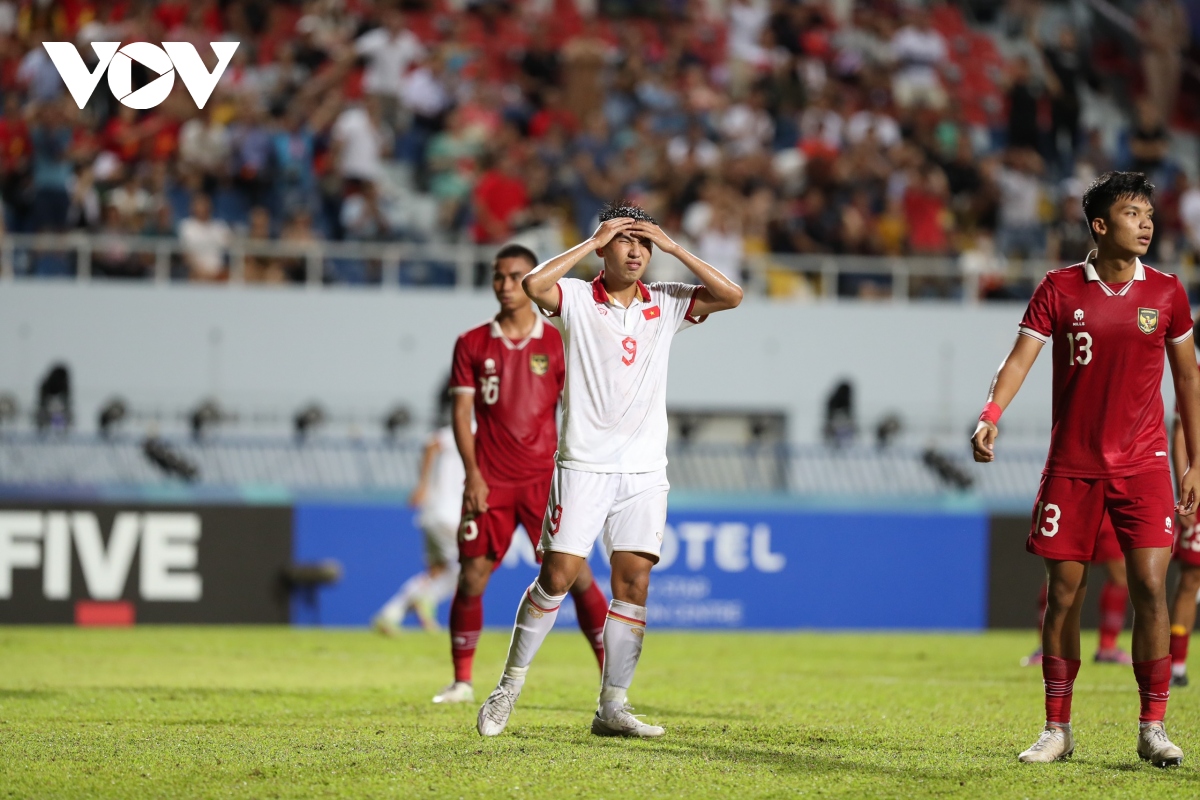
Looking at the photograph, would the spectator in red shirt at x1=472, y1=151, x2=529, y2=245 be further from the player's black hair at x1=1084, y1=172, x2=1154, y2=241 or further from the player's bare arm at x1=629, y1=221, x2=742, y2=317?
the player's black hair at x1=1084, y1=172, x2=1154, y2=241

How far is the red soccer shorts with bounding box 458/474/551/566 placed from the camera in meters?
8.88

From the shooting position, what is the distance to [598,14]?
2430 cm

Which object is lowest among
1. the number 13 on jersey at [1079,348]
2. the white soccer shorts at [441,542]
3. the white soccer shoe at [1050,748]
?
the white soccer shorts at [441,542]

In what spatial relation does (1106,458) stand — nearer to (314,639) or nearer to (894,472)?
(314,639)

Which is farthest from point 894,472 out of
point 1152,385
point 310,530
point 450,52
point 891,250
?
point 1152,385

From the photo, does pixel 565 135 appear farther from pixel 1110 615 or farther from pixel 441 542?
pixel 1110 615

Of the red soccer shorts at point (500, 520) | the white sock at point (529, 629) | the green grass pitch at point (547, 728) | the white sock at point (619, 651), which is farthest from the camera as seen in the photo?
the red soccer shorts at point (500, 520)

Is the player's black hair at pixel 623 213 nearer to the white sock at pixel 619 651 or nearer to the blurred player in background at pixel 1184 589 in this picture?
the white sock at pixel 619 651

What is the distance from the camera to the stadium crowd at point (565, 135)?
20047 millimetres

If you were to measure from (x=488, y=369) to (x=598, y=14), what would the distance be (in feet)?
53.6

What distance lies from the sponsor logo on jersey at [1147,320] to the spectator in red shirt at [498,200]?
549 inches

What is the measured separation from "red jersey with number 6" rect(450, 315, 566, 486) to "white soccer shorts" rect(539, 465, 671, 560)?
1.72 meters

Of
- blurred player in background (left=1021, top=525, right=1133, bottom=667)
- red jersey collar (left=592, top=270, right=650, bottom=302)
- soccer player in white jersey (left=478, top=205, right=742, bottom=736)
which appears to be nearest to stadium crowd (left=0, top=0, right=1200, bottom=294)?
blurred player in background (left=1021, top=525, right=1133, bottom=667)

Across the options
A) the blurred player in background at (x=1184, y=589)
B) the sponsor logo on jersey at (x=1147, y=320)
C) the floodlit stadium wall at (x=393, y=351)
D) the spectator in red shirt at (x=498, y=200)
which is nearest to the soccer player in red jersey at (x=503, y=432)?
the sponsor logo on jersey at (x=1147, y=320)
